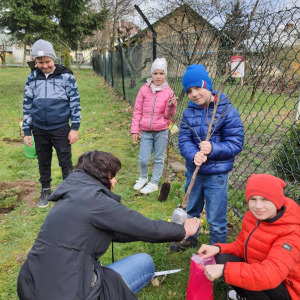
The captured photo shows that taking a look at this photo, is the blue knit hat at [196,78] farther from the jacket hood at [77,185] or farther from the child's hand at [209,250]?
the child's hand at [209,250]

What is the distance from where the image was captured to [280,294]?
60.2 inches

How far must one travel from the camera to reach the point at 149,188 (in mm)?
3586

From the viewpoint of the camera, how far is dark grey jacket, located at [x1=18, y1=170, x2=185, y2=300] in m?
1.37

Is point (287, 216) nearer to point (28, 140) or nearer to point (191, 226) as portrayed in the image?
point (191, 226)

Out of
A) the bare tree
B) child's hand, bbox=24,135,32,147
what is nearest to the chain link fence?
child's hand, bbox=24,135,32,147

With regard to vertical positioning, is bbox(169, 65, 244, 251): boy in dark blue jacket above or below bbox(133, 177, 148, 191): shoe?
above

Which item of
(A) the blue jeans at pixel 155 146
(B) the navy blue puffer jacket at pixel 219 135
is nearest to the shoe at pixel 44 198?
(A) the blue jeans at pixel 155 146

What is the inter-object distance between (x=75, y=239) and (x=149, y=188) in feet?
7.30

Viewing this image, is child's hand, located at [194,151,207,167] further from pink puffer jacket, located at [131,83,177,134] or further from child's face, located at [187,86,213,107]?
pink puffer jacket, located at [131,83,177,134]

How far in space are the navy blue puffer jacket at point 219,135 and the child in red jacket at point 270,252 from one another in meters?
0.40

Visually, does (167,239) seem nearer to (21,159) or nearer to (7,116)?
(21,159)

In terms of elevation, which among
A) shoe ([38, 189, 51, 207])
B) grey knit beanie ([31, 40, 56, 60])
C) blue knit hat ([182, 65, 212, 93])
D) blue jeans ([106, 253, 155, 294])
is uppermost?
grey knit beanie ([31, 40, 56, 60])

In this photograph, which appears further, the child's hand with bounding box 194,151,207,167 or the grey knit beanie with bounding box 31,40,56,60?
the grey knit beanie with bounding box 31,40,56,60

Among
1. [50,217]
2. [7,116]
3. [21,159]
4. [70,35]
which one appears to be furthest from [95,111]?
[50,217]
